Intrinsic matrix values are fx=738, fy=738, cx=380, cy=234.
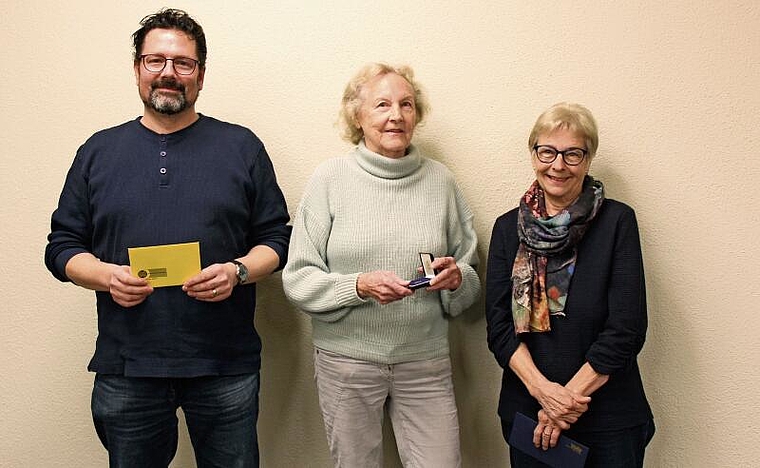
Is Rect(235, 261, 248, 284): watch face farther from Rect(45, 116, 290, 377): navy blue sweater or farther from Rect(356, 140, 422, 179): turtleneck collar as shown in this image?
Rect(356, 140, 422, 179): turtleneck collar

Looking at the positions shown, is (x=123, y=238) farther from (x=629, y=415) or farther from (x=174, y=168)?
(x=629, y=415)

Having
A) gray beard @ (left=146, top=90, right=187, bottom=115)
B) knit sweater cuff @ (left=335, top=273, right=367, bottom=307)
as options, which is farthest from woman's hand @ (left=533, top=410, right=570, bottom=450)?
gray beard @ (left=146, top=90, right=187, bottom=115)

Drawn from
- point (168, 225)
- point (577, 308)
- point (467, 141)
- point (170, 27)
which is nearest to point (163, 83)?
point (170, 27)

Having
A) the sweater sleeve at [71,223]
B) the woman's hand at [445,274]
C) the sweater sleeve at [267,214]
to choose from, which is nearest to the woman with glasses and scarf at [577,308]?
the woman's hand at [445,274]

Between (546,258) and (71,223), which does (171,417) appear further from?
(546,258)

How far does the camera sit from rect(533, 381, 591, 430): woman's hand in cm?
196

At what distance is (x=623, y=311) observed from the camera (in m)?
1.96

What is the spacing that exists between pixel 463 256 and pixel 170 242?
877mm

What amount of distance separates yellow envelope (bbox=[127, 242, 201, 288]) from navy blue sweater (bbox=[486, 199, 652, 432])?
0.93 m

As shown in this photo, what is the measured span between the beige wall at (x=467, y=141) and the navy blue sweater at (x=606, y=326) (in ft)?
1.11

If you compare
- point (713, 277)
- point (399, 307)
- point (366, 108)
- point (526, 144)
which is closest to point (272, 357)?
point (399, 307)

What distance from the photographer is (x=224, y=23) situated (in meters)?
2.62

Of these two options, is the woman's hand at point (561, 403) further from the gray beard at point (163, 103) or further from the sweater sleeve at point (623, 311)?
the gray beard at point (163, 103)

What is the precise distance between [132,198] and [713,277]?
5.76ft
